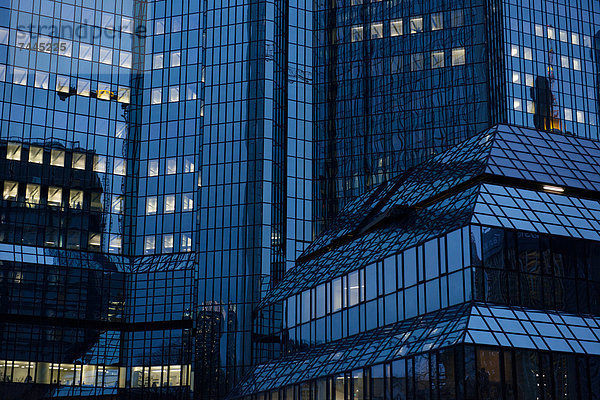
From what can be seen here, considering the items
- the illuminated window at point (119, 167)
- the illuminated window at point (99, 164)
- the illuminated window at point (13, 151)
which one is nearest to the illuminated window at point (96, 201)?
the illuminated window at point (99, 164)

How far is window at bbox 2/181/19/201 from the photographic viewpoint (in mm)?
118219

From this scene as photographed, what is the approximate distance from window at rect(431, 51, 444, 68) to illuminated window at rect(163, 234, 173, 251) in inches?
1654

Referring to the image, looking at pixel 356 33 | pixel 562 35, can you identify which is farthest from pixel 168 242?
pixel 562 35

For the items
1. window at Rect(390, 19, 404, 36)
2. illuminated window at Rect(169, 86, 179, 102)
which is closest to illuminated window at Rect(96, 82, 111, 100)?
illuminated window at Rect(169, 86, 179, 102)

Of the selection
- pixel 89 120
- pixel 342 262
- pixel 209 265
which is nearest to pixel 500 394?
pixel 342 262

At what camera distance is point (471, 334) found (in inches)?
1957

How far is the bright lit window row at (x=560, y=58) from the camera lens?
429 feet

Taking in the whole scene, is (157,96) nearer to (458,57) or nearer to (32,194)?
(32,194)

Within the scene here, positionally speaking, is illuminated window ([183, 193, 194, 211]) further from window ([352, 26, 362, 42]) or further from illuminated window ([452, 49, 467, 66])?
illuminated window ([452, 49, 467, 66])

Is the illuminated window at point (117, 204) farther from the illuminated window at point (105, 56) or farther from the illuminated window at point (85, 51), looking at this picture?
the illuminated window at point (85, 51)

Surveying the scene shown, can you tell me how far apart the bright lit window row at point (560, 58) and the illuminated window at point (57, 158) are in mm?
62370

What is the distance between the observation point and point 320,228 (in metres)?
118

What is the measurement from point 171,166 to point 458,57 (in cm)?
4103

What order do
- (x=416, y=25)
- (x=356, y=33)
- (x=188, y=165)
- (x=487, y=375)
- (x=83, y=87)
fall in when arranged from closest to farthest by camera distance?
(x=487, y=375), (x=188, y=165), (x=83, y=87), (x=416, y=25), (x=356, y=33)
